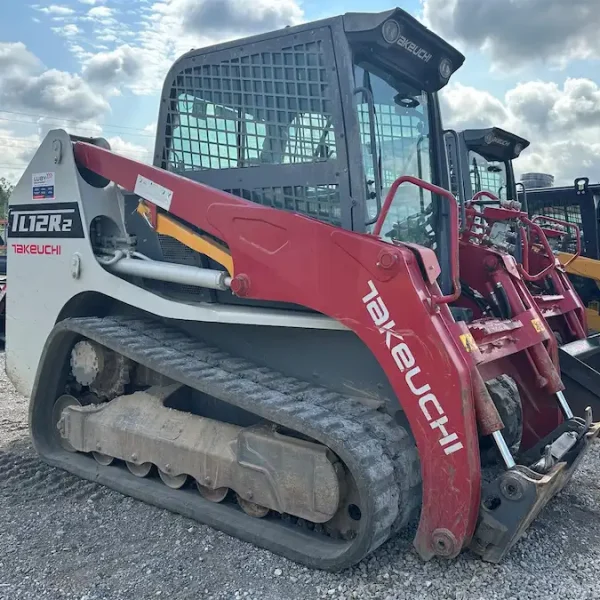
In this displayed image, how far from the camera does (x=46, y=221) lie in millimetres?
4312

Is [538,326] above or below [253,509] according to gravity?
above

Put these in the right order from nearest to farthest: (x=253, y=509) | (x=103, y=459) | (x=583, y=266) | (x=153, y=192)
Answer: (x=253, y=509) < (x=153, y=192) < (x=103, y=459) < (x=583, y=266)

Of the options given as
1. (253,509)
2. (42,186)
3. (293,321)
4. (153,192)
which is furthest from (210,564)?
(42,186)

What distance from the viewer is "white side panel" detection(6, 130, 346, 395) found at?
398 cm

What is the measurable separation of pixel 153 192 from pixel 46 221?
3.13 ft

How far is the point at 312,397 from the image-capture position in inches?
130

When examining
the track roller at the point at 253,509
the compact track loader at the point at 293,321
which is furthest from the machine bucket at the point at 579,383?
the track roller at the point at 253,509

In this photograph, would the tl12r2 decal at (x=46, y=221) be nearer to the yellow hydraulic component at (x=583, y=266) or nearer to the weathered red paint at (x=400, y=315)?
the weathered red paint at (x=400, y=315)

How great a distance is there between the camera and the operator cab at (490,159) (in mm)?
7566

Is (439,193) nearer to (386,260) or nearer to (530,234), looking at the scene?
(386,260)

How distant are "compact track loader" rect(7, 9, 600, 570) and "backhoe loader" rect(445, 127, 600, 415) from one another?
27.8 inches

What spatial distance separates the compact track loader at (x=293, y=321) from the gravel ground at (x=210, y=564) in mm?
110

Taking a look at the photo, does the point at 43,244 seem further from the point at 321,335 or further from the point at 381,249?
the point at 381,249

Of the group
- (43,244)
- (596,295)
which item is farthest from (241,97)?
(596,295)
